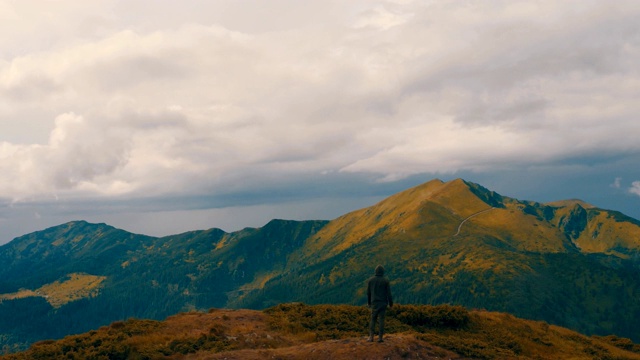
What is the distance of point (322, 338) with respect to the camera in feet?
120

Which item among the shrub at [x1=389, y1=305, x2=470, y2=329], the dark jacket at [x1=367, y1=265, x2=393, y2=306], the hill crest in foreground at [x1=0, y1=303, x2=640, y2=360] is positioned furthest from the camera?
the shrub at [x1=389, y1=305, x2=470, y2=329]

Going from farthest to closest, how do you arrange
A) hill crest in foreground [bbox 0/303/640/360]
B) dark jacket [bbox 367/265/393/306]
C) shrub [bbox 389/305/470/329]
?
shrub [bbox 389/305/470/329]
hill crest in foreground [bbox 0/303/640/360]
dark jacket [bbox 367/265/393/306]

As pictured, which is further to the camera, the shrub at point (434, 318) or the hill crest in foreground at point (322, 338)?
the shrub at point (434, 318)

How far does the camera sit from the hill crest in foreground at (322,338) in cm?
2989

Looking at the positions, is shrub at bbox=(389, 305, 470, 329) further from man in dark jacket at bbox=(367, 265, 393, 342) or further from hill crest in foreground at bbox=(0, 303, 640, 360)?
man in dark jacket at bbox=(367, 265, 393, 342)

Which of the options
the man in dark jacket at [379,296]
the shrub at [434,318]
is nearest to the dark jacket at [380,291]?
the man in dark jacket at [379,296]

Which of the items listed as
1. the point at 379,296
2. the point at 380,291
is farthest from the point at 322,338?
the point at 380,291

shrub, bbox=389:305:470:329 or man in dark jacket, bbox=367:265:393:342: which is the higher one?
man in dark jacket, bbox=367:265:393:342

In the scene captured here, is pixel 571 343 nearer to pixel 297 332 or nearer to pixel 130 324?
pixel 297 332

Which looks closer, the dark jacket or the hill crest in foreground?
the dark jacket

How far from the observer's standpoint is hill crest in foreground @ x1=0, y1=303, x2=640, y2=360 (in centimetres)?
2989

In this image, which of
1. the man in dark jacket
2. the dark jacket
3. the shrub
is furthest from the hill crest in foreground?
the dark jacket

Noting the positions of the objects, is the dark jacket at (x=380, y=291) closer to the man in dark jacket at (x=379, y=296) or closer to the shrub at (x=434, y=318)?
the man in dark jacket at (x=379, y=296)

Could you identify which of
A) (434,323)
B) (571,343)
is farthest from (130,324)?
(571,343)
